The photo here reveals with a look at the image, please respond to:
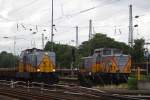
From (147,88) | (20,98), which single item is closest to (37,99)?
(20,98)

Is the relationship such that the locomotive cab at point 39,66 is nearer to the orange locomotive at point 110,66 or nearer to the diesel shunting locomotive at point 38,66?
the diesel shunting locomotive at point 38,66

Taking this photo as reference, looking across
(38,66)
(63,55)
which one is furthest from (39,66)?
(63,55)

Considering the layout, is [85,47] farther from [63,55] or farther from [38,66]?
[38,66]

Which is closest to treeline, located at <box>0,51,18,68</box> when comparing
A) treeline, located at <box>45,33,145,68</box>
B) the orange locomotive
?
treeline, located at <box>45,33,145,68</box>

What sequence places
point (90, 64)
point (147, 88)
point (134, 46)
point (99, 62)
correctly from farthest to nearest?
point (134, 46)
point (90, 64)
point (99, 62)
point (147, 88)

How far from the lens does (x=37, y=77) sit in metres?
38.0

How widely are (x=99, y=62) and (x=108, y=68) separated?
125 centimetres

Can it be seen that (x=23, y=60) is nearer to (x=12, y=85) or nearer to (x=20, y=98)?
(x=12, y=85)

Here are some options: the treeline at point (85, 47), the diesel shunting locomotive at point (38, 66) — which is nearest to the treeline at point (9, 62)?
the diesel shunting locomotive at point (38, 66)

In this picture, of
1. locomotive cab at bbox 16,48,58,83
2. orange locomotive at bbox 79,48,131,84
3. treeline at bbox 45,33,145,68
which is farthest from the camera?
treeline at bbox 45,33,145,68

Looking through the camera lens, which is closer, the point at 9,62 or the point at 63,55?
the point at 9,62

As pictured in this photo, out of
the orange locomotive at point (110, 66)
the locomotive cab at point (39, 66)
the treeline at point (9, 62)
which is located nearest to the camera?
the orange locomotive at point (110, 66)

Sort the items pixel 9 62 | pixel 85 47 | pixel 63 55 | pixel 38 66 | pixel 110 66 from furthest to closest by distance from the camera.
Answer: pixel 63 55, pixel 85 47, pixel 9 62, pixel 38 66, pixel 110 66

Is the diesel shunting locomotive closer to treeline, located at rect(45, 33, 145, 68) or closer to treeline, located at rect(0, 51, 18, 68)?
treeline, located at rect(0, 51, 18, 68)
